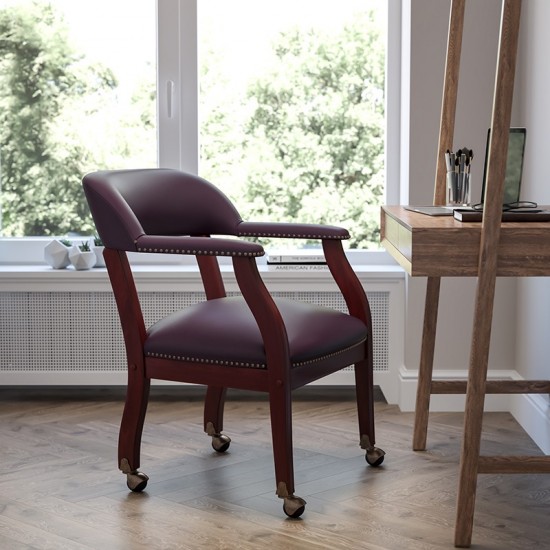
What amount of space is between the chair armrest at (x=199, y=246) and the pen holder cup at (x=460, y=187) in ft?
2.07

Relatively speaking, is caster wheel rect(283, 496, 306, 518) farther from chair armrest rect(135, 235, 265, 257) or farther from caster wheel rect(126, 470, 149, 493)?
chair armrest rect(135, 235, 265, 257)

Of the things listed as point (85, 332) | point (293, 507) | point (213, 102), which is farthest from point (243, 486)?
point (213, 102)

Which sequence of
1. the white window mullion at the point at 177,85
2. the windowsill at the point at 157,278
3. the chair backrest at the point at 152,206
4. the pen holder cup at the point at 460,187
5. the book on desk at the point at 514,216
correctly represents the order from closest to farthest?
the book on desk at the point at 514,216 → the chair backrest at the point at 152,206 → the pen holder cup at the point at 460,187 → the windowsill at the point at 157,278 → the white window mullion at the point at 177,85

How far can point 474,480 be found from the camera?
2.33 m

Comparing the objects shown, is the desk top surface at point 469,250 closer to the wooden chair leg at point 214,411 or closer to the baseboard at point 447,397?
the wooden chair leg at point 214,411

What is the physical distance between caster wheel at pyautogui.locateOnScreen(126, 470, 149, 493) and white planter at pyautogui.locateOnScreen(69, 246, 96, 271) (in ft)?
3.96

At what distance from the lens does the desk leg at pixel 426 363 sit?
3.03 metres

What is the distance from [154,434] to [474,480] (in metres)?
1.32

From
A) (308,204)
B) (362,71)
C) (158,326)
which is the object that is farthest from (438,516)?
(362,71)

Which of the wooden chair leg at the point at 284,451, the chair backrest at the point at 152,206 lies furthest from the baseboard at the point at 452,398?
the wooden chair leg at the point at 284,451

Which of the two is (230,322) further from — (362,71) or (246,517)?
(362,71)

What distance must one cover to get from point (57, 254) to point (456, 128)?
5.17 ft

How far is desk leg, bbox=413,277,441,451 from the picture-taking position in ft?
9.93

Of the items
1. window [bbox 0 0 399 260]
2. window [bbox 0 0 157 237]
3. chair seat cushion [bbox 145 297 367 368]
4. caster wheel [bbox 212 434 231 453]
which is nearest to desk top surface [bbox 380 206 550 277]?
chair seat cushion [bbox 145 297 367 368]
